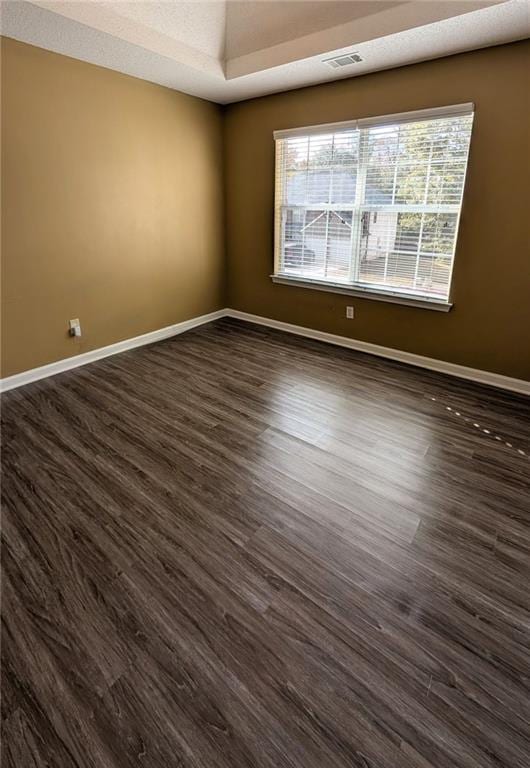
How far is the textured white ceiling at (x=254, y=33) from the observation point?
96.0 inches

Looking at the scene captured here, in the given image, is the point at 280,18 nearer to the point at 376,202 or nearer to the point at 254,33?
the point at 254,33

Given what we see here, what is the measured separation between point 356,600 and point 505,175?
10.1 ft

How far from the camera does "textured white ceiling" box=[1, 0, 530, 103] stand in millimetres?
2439

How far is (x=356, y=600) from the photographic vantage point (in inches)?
61.4

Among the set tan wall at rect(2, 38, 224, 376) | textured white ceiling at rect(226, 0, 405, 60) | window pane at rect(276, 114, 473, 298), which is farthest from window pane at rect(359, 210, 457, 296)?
tan wall at rect(2, 38, 224, 376)

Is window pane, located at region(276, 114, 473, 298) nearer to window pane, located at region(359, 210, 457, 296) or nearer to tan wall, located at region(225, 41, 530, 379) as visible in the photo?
window pane, located at region(359, 210, 457, 296)

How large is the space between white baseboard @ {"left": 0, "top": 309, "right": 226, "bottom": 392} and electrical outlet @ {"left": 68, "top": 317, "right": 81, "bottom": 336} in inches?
8.1

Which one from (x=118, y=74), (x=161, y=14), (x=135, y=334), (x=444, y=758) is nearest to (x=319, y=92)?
(x=161, y=14)

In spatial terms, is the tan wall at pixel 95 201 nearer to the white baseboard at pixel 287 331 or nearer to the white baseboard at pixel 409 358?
the white baseboard at pixel 287 331

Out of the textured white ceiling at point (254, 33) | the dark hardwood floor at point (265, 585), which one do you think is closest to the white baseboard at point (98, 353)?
the dark hardwood floor at point (265, 585)

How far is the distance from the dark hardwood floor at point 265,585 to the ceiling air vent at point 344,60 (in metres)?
2.57

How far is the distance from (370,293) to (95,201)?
2.60m

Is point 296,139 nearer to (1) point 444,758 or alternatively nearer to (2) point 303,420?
(2) point 303,420

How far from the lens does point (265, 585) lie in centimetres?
162
